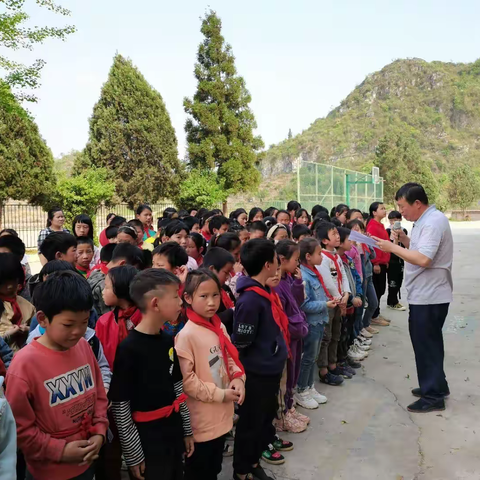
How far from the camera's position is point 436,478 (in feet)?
9.68

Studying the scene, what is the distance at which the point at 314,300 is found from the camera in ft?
13.2

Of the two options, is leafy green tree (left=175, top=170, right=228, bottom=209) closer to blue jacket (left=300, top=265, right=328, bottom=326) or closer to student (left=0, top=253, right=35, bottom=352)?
blue jacket (left=300, top=265, right=328, bottom=326)

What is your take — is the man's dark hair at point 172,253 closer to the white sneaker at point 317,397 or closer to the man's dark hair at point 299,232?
the white sneaker at point 317,397

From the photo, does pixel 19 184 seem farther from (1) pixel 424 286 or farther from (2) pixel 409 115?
(2) pixel 409 115

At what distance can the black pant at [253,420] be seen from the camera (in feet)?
9.16

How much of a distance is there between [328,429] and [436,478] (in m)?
0.85

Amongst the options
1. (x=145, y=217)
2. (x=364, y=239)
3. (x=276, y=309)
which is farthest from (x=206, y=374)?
(x=145, y=217)

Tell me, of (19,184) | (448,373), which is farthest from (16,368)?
(19,184)

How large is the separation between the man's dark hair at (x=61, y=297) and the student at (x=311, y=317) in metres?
2.36

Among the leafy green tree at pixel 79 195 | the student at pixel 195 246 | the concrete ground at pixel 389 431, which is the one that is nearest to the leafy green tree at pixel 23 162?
the leafy green tree at pixel 79 195

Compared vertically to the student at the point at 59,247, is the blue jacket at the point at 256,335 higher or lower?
lower

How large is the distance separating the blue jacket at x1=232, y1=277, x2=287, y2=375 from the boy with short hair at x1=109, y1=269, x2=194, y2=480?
0.65 meters

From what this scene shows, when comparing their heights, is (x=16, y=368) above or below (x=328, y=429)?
above

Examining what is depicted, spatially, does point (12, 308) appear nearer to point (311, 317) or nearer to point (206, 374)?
point (206, 374)
